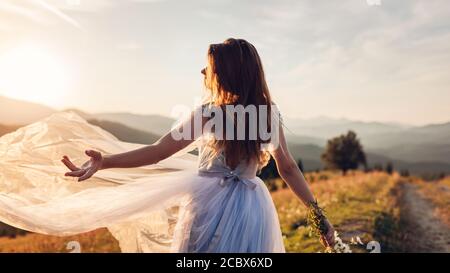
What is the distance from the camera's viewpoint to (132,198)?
4613mm

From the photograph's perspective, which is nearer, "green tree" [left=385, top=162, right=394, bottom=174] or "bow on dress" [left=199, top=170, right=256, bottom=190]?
"bow on dress" [left=199, top=170, right=256, bottom=190]

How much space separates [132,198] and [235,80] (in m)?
1.39

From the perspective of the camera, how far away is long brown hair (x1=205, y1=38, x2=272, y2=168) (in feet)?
12.5

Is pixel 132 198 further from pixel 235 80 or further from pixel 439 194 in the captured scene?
pixel 439 194

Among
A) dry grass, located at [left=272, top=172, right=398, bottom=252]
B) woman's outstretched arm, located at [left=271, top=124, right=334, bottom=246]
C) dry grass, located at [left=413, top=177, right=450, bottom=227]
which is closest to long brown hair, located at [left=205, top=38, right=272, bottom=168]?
woman's outstretched arm, located at [left=271, top=124, right=334, bottom=246]

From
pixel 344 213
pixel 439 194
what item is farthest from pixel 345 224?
pixel 439 194

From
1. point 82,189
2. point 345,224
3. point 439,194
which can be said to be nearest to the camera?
point 82,189

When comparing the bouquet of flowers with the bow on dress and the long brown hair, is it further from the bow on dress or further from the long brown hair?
the long brown hair

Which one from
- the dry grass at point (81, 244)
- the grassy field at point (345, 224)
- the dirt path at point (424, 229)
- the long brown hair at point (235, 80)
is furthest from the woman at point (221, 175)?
the dirt path at point (424, 229)

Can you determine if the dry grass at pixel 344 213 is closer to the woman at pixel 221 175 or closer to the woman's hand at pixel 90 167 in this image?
the woman at pixel 221 175

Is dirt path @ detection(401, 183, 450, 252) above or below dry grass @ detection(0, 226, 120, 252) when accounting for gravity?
above

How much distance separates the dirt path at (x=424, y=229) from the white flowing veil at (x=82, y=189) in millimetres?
7709

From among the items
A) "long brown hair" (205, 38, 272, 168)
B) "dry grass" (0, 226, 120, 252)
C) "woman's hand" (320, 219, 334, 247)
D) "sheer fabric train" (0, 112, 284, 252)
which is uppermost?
"long brown hair" (205, 38, 272, 168)
